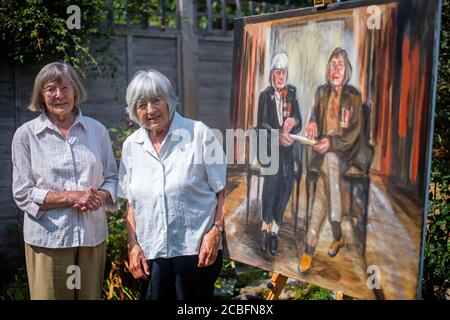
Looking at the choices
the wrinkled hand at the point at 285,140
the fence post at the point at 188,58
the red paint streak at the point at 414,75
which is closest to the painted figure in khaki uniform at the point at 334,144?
the wrinkled hand at the point at 285,140

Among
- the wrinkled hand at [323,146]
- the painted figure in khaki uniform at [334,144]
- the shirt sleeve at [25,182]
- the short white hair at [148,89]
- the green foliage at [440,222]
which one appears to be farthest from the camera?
the green foliage at [440,222]

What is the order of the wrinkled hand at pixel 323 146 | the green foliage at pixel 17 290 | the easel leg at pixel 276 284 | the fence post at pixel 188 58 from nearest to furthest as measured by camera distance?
the wrinkled hand at pixel 323 146 → the easel leg at pixel 276 284 → the green foliage at pixel 17 290 → the fence post at pixel 188 58

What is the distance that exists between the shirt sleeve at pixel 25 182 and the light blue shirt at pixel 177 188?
1.37 ft

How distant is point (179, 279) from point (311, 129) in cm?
85

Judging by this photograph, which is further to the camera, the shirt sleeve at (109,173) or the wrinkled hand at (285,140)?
the shirt sleeve at (109,173)

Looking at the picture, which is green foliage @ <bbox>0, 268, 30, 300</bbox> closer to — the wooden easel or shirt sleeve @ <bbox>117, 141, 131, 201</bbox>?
shirt sleeve @ <bbox>117, 141, 131, 201</bbox>

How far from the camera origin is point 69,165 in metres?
2.76

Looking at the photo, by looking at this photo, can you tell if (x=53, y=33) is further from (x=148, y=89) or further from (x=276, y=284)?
(x=276, y=284)

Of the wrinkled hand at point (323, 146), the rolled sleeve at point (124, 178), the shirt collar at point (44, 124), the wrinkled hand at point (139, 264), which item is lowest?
the wrinkled hand at point (139, 264)

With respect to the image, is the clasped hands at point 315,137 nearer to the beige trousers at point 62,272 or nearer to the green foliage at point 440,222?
the green foliage at point 440,222

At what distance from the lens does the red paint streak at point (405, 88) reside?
221 cm

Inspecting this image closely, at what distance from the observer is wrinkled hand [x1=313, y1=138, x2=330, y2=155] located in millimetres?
2506
